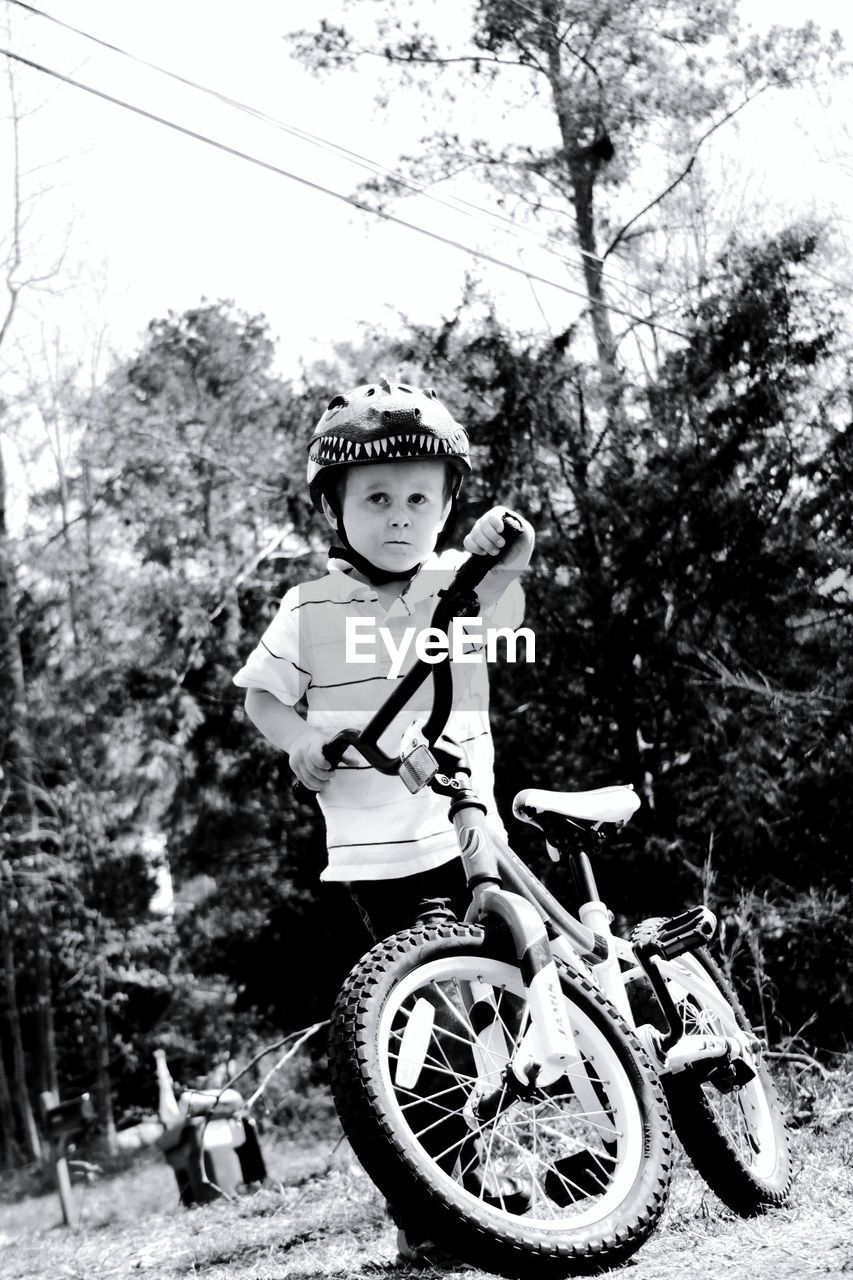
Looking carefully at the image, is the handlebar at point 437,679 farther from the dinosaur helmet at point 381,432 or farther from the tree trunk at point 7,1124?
the tree trunk at point 7,1124

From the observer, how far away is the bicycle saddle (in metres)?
2.62

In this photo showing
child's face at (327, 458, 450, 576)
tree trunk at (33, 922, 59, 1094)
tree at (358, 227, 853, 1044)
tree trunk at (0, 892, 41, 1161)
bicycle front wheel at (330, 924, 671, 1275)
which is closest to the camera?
bicycle front wheel at (330, 924, 671, 1275)

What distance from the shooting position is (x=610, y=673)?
966 centimetres

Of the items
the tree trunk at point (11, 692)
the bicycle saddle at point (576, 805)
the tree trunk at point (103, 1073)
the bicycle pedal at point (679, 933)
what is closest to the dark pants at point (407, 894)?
the bicycle saddle at point (576, 805)

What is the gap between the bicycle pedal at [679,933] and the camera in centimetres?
295

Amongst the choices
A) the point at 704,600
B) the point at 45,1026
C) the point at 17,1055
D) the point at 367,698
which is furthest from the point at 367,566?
the point at 17,1055

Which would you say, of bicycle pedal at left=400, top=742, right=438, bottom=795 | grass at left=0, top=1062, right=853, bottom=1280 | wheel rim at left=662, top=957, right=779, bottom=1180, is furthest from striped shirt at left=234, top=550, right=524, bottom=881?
grass at left=0, top=1062, right=853, bottom=1280

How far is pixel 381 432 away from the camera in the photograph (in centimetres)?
257

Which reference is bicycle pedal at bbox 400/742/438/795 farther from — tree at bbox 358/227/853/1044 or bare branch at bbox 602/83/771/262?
bare branch at bbox 602/83/771/262

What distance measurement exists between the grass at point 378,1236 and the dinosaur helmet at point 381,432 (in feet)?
5.39

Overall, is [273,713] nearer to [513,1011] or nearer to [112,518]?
[513,1011]

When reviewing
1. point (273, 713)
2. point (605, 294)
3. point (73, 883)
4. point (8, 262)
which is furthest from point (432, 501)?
point (73, 883)

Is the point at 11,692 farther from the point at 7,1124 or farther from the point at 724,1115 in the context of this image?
the point at 724,1115

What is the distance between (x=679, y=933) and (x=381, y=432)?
139 cm
